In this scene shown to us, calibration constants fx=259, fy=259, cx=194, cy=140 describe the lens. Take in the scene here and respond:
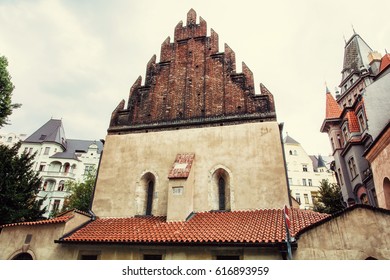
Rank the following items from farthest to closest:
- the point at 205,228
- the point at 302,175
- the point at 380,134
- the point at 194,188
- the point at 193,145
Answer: the point at 302,175
the point at 193,145
the point at 194,188
the point at 380,134
the point at 205,228

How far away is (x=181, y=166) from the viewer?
13.0 m

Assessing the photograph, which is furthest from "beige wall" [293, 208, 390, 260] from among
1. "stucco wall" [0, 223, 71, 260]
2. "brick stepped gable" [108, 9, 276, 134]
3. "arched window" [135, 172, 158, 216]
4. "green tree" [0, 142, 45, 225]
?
"green tree" [0, 142, 45, 225]

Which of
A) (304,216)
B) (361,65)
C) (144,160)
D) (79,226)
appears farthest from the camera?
(361,65)

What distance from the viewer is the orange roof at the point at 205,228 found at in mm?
9227

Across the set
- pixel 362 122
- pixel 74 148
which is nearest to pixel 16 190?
pixel 362 122

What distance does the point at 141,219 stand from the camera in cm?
1254

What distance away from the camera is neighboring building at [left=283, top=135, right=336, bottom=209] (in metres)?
44.4

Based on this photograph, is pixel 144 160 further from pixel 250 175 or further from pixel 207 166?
pixel 250 175

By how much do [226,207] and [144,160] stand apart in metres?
5.20

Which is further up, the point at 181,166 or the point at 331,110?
the point at 331,110

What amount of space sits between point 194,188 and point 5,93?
1415 centimetres

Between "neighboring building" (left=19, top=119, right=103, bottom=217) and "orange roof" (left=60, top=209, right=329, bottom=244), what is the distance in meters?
29.2

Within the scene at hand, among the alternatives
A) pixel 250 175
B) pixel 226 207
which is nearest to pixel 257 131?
pixel 250 175

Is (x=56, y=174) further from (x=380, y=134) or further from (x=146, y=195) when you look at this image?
(x=380, y=134)
